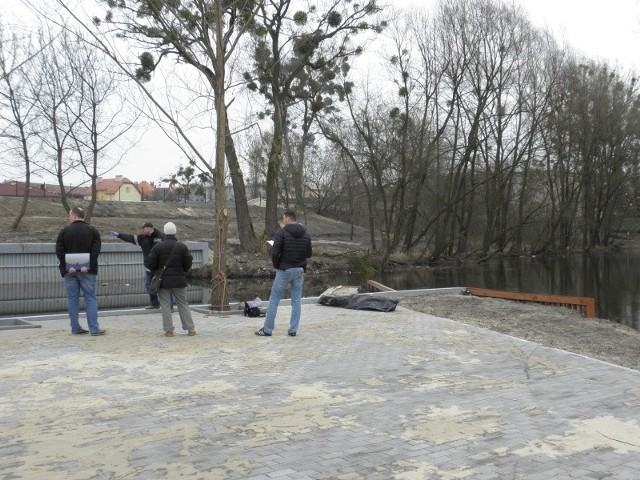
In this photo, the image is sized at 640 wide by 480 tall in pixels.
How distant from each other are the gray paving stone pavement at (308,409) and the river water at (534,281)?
350 inches

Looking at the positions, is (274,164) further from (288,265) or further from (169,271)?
(169,271)

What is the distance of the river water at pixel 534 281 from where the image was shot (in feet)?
69.7

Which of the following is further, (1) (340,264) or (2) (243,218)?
(1) (340,264)

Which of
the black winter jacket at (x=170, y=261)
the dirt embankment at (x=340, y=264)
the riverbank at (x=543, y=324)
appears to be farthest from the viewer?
the dirt embankment at (x=340, y=264)

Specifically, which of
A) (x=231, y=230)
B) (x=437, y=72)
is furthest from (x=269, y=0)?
(x=231, y=230)

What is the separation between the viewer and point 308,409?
5.94 m

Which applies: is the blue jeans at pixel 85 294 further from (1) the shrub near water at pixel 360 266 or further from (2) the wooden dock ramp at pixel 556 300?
(1) the shrub near water at pixel 360 266

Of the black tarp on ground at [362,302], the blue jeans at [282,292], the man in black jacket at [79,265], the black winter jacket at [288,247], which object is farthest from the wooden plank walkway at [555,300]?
the man in black jacket at [79,265]

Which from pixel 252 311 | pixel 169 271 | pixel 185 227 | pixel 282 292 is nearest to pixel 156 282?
pixel 169 271

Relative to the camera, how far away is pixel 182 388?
6.61 metres

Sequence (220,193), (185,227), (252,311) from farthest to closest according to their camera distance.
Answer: (185,227), (220,193), (252,311)

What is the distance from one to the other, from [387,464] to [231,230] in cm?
3944

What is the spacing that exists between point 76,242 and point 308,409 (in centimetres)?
493

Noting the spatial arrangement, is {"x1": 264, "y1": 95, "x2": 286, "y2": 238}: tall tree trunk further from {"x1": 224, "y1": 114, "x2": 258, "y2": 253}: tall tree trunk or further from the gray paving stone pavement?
the gray paving stone pavement
